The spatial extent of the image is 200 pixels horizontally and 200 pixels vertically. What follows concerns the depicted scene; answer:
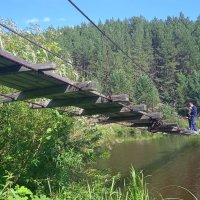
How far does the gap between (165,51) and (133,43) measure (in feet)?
43.8

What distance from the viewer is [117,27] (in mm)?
134125

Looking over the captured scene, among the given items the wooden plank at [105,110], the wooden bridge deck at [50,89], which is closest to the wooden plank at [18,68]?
the wooden bridge deck at [50,89]

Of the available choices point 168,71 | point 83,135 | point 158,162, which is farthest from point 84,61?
point 83,135

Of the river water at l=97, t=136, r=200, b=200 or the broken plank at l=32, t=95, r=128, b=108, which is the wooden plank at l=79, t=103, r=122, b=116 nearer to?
the broken plank at l=32, t=95, r=128, b=108

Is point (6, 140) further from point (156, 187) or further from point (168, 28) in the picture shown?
point (168, 28)

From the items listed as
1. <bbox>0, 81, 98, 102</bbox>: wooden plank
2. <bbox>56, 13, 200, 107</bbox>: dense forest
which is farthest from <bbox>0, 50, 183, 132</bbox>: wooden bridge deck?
<bbox>56, 13, 200, 107</bbox>: dense forest

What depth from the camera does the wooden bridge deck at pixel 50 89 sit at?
6406 mm

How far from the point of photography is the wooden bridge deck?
6.41 m

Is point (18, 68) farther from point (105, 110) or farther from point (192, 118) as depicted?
point (192, 118)

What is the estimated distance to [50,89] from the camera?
8047 mm

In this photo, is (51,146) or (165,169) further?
(165,169)

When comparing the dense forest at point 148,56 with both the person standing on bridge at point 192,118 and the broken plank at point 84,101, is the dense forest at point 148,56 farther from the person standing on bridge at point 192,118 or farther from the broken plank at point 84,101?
the broken plank at point 84,101

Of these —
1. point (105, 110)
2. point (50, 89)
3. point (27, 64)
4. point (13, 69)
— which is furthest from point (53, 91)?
point (105, 110)

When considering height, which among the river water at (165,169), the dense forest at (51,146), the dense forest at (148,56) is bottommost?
the river water at (165,169)
